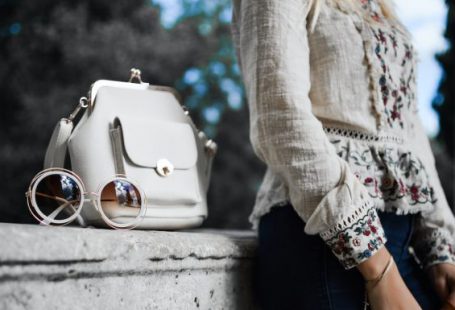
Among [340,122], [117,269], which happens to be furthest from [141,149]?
[340,122]

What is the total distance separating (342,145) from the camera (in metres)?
0.89

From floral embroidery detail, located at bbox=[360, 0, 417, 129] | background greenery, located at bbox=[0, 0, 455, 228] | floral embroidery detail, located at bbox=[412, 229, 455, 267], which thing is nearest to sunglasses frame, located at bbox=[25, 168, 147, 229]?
floral embroidery detail, located at bbox=[360, 0, 417, 129]

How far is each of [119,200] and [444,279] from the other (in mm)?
629

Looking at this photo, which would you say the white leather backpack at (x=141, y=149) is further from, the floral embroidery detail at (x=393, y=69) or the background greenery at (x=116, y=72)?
the background greenery at (x=116, y=72)

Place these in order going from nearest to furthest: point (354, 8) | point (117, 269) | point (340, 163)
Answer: point (117, 269) < point (340, 163) < point (354, 8)

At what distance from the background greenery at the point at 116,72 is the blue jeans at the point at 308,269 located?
210 cm

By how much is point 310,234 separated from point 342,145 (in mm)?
177

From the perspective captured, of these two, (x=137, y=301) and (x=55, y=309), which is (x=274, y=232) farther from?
(x=55, y=309)

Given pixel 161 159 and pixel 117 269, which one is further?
pixel 161 159

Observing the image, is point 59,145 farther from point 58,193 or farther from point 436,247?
point 436,247

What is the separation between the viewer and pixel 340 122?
0.90 m

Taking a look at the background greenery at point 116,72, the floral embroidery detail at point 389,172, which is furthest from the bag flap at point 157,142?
the background greenery at point 116,72

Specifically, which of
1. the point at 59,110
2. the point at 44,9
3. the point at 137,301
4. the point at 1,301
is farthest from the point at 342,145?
the point at 44,9

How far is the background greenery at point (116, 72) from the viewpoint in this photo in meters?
2.96
